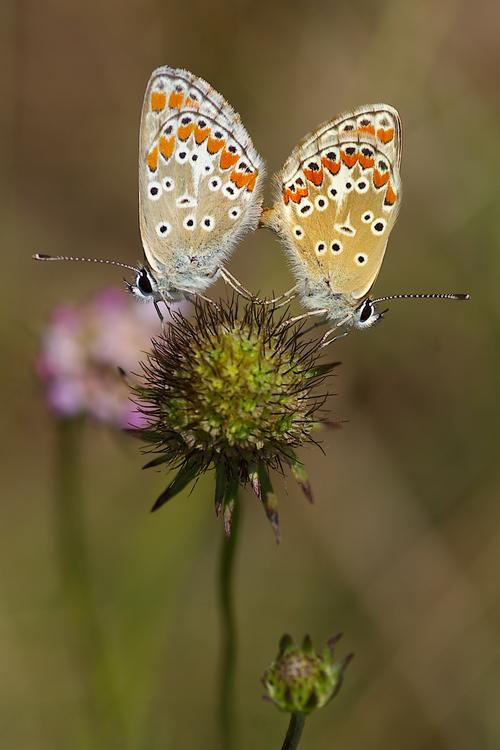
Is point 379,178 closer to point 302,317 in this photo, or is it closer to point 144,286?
point 302,317

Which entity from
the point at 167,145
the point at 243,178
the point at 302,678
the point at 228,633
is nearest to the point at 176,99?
the point at 167,145

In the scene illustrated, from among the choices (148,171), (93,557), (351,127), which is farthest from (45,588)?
(351,127)

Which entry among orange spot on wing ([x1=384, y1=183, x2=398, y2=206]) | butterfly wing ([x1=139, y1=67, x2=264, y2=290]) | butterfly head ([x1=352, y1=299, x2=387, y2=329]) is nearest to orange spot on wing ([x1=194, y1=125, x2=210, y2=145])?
butterfly wing ([x1=139, y1=67, x2=264, y2=290])

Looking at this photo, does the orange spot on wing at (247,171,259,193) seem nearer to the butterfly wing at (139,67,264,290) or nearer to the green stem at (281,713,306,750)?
the butterfly wing at (139,67,264,290)

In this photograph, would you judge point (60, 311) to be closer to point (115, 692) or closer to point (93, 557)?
point (93, 557)

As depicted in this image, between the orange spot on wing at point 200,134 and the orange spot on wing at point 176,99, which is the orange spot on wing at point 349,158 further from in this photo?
the orange spot on wing at point 176,99

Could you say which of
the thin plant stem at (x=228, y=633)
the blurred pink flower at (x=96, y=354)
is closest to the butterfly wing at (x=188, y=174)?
the blurred pink flower at (x=96, y=354)
